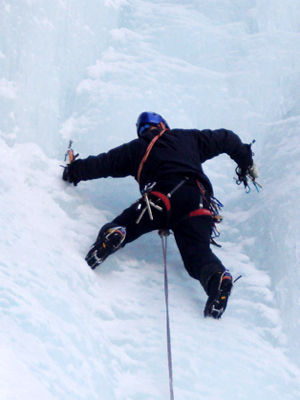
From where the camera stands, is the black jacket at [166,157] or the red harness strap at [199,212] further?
the black jacket at [166,157]

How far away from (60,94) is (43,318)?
1609 millimetres

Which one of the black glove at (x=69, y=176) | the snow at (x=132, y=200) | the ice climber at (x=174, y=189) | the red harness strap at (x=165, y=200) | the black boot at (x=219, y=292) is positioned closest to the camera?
the snow at (x=132, y=200)

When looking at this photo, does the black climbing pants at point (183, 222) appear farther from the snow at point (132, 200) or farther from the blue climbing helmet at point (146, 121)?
the blue climbing helmet at point (146, 121)

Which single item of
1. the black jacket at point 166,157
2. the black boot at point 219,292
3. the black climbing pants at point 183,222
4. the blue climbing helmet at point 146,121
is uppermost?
the blue climbing helmet at point 146,121

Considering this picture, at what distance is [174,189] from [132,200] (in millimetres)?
524

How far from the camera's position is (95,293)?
6.48 ft

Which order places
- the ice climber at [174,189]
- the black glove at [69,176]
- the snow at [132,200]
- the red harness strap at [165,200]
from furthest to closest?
the black glove at [69,176] → the red harness strap at [165,200] → the ice climber at [174,189] → the snow at [132,200]

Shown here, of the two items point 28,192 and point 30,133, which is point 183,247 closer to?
point 28,192

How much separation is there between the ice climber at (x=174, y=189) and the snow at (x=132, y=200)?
0.45ft

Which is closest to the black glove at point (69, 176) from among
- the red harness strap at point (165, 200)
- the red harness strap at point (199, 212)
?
the red harness strap at point (165, 200)

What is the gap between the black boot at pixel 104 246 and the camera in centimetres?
205

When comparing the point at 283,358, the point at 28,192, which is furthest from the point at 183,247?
the point at 28,192

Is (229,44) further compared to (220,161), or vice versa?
(229,44)

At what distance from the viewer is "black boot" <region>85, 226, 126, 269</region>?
80.7 inches
